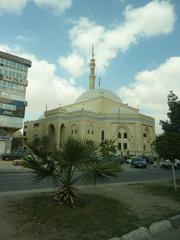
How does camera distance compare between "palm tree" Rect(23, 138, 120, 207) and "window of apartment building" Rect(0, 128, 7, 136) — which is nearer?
"palm tree" Rect(23, 138, 120, 207)

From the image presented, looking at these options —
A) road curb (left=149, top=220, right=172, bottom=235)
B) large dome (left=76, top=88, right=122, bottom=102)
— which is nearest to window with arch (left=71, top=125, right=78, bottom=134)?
large dome (left=76, top=88, right=122, bottom=102)

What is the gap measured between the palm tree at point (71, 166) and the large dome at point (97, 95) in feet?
309

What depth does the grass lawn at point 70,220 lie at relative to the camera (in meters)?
5.32

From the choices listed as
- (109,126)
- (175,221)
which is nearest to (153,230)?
(175,221)

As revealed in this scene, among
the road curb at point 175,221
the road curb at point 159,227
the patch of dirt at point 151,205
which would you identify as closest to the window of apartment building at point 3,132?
the patch of dirt at point 151,205

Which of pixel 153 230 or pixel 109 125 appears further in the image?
pixel 109 125

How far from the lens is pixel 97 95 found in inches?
4031

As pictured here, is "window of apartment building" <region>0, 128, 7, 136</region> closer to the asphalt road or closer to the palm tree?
the asphalt road

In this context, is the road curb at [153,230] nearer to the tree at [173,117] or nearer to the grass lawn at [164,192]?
the grass lawn at [164,192]

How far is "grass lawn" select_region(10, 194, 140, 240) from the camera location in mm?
5320

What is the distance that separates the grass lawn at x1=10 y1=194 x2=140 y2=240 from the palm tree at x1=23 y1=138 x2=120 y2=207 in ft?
1.87

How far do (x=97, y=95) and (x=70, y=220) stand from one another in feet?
318

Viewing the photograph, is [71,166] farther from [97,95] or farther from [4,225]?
[97,95]

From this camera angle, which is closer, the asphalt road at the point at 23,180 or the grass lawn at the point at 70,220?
the grass lawn at the point at 70,220
